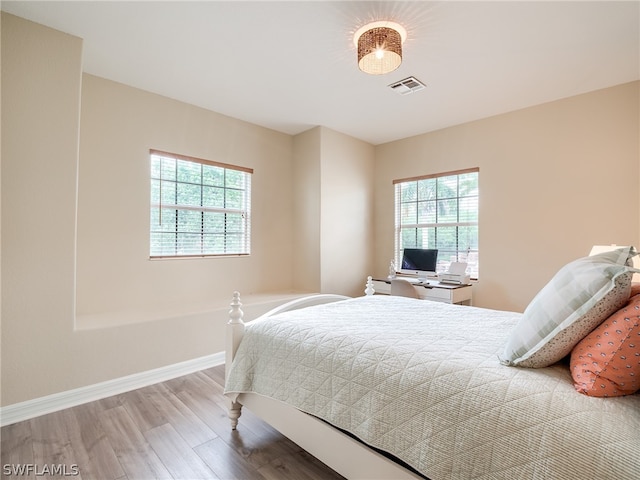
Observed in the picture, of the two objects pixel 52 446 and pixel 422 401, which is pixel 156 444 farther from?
pixel 422 401

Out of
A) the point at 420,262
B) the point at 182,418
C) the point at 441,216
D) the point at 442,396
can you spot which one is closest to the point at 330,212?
the point at 420,262

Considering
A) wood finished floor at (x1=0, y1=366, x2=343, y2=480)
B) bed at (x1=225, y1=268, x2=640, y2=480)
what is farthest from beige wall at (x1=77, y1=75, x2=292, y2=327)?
bed at (x1=225, y1=268, x2=640, y2=480)

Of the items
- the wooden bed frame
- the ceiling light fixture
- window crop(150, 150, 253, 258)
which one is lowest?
the wooden bed frame

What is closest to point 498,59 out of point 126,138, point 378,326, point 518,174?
point 518,174

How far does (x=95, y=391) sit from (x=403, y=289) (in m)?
2.91

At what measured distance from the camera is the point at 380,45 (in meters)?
2.04

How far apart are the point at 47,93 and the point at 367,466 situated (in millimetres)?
2987

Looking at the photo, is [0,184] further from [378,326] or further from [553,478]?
[553,478]

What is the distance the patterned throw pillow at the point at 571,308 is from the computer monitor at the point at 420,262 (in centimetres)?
274

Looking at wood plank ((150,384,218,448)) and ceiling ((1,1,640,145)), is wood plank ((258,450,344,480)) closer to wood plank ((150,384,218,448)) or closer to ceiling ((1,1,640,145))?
wood plank ((150,384,218,448))

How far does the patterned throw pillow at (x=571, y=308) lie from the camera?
1000 millimetres

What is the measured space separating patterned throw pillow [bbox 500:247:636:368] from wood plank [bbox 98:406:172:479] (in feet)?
5.67

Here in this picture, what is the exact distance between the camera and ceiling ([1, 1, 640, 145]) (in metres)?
1.98

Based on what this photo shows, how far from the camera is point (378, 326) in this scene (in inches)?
65.0
